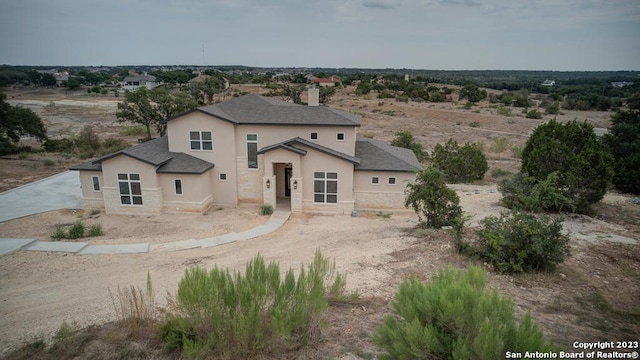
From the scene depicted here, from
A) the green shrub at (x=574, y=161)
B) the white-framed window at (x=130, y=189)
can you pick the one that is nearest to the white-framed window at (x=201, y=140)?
the white-framed window at (x=130, y=189)

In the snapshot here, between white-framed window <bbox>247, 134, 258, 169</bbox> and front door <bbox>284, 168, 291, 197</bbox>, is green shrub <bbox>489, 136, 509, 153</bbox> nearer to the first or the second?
front door <bbox>284, 168, 291, 197</bbox>

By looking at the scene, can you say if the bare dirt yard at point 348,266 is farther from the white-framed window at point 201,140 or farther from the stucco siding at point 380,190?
the white-framed window at point 201,140

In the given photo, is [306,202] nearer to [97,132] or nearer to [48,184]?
[48,184]

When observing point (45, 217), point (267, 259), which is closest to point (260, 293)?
point (267, 259)

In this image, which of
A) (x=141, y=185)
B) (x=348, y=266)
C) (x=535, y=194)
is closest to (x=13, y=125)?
(x=141, y=185)

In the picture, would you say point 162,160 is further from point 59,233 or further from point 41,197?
point 41,197

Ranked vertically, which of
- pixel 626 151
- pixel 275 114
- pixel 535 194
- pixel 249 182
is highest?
pixel 275 114
